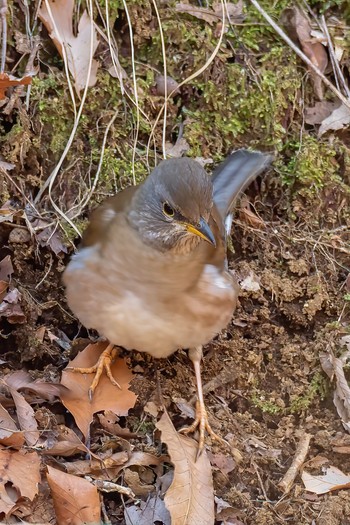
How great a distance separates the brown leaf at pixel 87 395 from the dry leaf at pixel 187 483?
23 centimetres

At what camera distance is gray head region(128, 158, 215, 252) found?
138 inches

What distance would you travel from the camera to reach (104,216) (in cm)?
404

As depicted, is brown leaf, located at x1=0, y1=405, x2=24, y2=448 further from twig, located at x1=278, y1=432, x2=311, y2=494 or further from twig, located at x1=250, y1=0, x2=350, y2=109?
twig, located at x1=250, y1=0, x2=350, y2=109

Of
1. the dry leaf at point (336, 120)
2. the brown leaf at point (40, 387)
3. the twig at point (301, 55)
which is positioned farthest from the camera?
the dry leaf at point (336, 120)

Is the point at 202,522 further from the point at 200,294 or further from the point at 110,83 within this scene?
the point at 110,83

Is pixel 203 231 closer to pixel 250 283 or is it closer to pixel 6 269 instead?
pixel 250 283

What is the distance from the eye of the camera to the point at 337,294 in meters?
4.76

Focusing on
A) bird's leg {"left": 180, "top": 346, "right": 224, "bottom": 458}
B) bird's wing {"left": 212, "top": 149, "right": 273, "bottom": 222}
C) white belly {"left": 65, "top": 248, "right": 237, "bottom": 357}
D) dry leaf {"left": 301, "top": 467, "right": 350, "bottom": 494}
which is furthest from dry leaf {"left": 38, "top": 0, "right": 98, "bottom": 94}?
dry leaf {"left": 301, "top": 467, "right": 350, "bottom": 494}

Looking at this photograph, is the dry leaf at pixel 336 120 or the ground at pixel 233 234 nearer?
the ground at pixel 233 234

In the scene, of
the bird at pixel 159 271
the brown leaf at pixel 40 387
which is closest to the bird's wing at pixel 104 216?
the bird at pixel 159 271

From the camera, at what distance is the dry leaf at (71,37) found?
4.72 m

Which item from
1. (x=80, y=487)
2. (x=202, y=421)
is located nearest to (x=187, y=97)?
(x=202, y=421)

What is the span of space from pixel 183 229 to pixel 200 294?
1.34 ft

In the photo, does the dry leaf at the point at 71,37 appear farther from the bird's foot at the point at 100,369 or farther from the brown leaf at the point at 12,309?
the bird's foot at the point at 100,369
